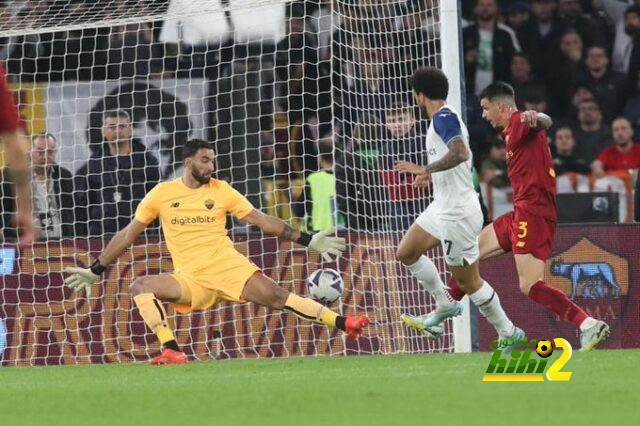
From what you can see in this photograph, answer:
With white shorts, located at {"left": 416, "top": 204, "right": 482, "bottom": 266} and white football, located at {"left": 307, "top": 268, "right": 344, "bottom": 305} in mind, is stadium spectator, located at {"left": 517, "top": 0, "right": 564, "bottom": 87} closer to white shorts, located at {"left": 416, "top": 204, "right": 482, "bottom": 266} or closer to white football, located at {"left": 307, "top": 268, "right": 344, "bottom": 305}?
white football, located at {"left": 307, "top": 268, "right": 344, "bottom": 305}

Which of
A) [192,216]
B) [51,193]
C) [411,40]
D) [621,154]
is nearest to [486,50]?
[621,154]

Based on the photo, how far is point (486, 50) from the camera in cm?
1789

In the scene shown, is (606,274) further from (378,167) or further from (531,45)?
(531,45)

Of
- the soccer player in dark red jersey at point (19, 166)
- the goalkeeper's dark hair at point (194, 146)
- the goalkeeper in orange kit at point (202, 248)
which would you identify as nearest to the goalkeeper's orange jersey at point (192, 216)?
the goalkeeper in orange kit at point (202, 248)

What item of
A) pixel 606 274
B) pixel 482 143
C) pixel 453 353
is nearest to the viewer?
pixel 453 353

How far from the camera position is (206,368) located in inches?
423

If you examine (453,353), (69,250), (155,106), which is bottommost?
(453,353)

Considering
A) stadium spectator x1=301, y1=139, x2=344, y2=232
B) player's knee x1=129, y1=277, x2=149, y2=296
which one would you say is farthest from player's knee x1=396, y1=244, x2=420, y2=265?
stadium spectator x1=301, y1=139, x2=344, y2=232

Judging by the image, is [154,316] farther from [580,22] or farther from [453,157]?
[580,22]

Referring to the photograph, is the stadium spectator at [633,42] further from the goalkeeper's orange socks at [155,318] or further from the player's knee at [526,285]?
the goalkeeper's orange socks at [155,318]

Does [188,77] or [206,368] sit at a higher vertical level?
[188,77]

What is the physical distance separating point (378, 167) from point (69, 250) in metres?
2.74

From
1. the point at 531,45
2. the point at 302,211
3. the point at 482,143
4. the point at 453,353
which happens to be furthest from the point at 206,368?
the point at 531,45

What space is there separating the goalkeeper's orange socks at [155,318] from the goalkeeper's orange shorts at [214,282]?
0.84 ft
